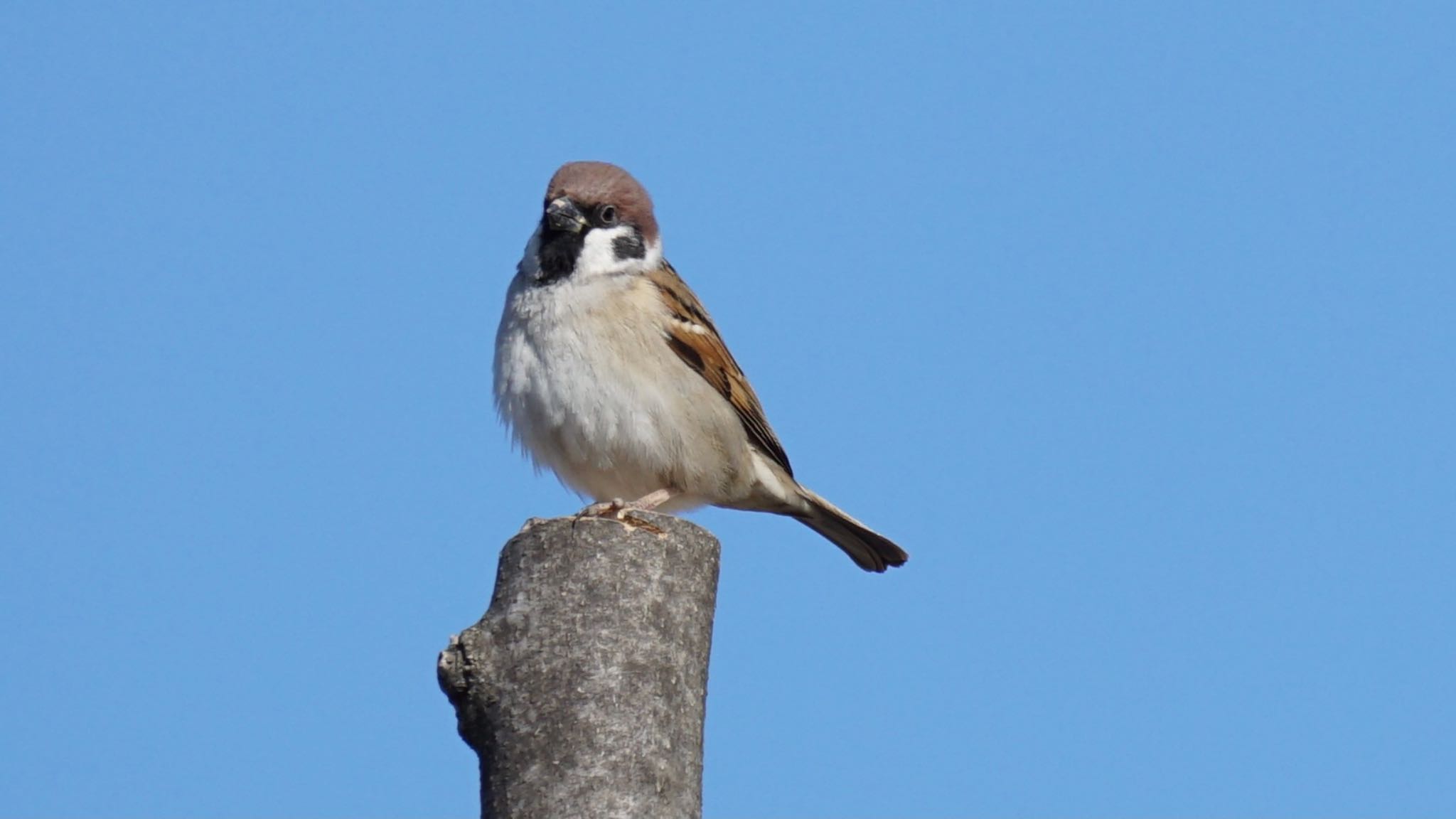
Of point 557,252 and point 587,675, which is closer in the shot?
point 587,675

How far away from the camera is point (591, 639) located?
311 centimetres

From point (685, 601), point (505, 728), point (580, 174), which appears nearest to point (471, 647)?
point (505, 728)

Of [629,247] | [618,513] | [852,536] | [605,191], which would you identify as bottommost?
[618,513]

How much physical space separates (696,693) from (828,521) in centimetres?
342

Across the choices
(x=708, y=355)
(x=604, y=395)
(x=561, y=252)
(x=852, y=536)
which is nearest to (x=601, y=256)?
(x=561, y=252)

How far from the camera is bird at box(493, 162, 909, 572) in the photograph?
5.59 m

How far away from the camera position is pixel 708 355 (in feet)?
20.0

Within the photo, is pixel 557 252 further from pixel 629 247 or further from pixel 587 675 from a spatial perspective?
pixel 587 675

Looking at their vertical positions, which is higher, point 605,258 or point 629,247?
point 629,247

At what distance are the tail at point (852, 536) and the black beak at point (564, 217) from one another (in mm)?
1442

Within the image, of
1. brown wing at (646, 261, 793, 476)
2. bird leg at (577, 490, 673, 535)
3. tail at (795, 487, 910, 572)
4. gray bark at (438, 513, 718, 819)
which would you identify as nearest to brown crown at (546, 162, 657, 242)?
brown wing at (646, 261, 793, 476)

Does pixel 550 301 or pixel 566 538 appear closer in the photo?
pixel 566 538

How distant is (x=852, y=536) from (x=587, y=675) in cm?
365

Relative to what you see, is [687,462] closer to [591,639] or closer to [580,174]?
[580,174]
